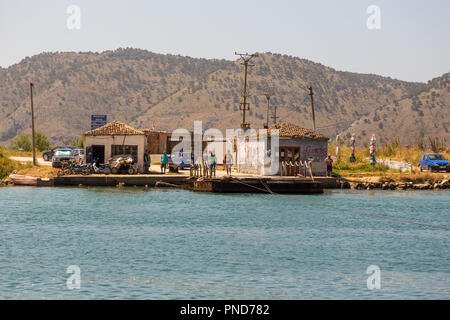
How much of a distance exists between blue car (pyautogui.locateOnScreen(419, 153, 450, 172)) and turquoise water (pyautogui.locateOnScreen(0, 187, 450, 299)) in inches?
447

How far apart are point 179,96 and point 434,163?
121 metres

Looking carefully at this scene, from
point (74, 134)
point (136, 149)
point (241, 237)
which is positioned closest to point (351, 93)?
point (74, 134)

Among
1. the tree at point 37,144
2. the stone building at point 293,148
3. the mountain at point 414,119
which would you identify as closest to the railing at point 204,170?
the stone building at point 293,148

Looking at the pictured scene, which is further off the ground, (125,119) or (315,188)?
(125,119)

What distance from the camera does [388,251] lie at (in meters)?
27.4

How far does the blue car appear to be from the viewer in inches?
2276

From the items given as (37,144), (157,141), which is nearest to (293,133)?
(157,141)

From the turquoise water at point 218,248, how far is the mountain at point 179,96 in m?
103

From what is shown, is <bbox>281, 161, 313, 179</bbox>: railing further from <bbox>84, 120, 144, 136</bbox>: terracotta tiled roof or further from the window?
the window

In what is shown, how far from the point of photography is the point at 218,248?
90.6 feet

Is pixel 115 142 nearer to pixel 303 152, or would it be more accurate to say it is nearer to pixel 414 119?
pixel 303 152
